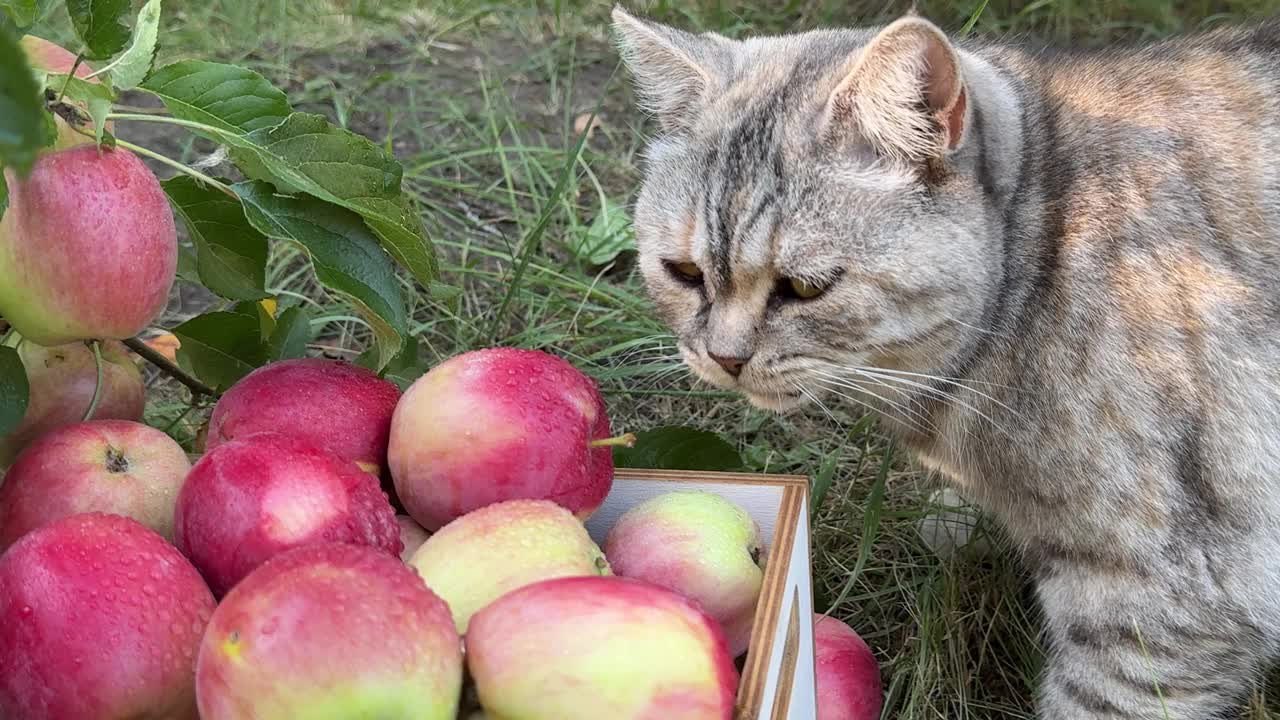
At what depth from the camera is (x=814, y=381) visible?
5.79 ft

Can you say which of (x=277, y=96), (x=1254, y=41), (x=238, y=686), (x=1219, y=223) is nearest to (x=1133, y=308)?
(x=1219, y=223)

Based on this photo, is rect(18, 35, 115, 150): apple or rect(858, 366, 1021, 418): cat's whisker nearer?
rect(18, 35, 115, 150): apple

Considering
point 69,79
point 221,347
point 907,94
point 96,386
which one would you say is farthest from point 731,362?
point 69,79

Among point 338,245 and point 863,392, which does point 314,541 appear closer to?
point 338,245

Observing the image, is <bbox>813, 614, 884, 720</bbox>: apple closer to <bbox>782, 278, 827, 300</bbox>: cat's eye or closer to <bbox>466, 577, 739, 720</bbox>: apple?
<bbox>782, 278, 827, 300</bbox>: cat's eye

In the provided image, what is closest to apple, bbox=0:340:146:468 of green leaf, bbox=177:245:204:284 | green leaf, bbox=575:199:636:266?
green leaf, bbox=177:245:204:284

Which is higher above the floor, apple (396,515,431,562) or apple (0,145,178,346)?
apple (0,145,178,346)

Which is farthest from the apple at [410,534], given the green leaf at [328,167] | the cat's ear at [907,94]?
the cat's ear at [907,94]

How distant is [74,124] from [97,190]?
0.31 ft

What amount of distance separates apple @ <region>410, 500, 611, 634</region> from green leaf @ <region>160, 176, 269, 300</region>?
0.55 meters

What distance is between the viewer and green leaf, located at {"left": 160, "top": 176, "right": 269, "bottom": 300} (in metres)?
1.49

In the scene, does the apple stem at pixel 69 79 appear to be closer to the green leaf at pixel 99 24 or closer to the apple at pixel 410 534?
the green leaf at pixel 99 24

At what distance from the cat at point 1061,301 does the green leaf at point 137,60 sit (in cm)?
79

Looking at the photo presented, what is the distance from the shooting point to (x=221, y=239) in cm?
151
